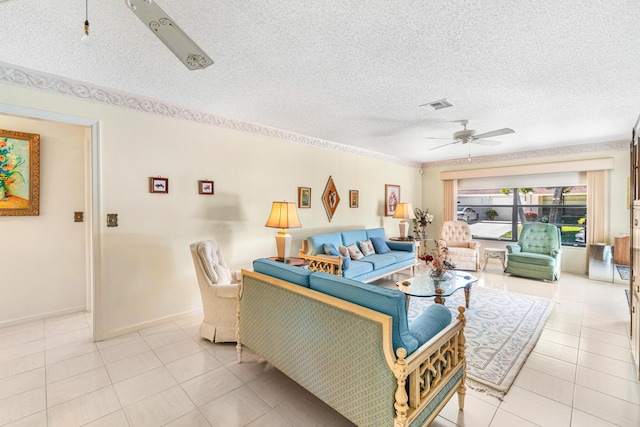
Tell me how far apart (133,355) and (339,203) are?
12.6ft

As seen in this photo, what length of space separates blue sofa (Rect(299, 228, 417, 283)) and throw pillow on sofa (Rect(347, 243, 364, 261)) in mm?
95

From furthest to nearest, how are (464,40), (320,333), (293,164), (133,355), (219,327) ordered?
(293,164) → (219,327) → (133,355) → (464,40) → (320,333)

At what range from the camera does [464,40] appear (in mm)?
2072

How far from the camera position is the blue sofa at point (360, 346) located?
1.48 metres

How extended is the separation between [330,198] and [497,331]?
319 centimetres

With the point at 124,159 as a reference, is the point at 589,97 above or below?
above

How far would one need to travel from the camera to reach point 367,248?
517cm

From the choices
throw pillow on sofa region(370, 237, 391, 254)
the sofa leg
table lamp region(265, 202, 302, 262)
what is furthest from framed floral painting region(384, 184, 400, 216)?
the sofa leg

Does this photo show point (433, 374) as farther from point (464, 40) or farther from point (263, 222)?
point (263, 222)

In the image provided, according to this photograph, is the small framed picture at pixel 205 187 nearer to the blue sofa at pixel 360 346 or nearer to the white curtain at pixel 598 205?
the blue sofa at pixel 360 346

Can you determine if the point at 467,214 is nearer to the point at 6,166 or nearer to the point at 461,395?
the point at 461,395

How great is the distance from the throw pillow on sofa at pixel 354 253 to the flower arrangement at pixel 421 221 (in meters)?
2.51

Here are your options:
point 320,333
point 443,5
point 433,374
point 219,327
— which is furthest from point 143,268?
point 443,5

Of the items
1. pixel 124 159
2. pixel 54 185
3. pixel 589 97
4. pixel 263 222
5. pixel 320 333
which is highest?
pixel 589 97
